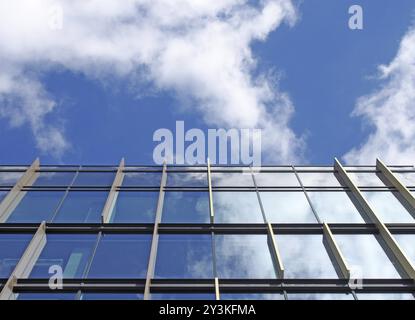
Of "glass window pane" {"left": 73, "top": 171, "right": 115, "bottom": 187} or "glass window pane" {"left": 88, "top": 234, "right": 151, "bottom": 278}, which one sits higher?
"glass window pane" {"left": 73, "top": 171, "right": 115, "bottom": 187}

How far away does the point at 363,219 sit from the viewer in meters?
15.6

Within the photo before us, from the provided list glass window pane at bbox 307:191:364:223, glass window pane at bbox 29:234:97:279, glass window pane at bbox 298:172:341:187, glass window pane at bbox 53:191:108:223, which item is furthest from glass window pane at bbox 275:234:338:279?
glass window pane at bbox 53:191:108:223

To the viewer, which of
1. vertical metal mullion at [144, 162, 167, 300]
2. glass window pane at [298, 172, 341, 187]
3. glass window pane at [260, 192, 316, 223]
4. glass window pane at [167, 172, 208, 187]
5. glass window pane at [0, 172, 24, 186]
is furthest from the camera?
glass window pane at [167, 172, 208, 187]

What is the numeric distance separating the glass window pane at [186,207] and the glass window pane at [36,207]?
3.82m

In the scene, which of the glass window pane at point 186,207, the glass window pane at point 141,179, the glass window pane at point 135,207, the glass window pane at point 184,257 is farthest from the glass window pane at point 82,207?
the glass window pane at point 184,257

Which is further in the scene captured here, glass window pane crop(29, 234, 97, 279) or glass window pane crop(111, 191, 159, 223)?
glass window pane crop(111, 191, 159, 223)

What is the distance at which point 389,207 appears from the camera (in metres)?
16.6

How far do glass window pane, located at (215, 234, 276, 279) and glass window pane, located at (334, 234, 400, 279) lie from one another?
2.14 metres

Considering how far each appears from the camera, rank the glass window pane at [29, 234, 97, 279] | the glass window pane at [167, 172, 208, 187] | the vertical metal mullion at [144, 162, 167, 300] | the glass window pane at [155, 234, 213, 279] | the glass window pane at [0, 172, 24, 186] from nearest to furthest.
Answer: the vertical metal mullion at [144, 162, 167, 300]
the glass window pane at [29, 234, 97, 279]
the glass window pane at [155, 234, 213, 279]
the glass window pane at [0, 172, 24, 186]
the glass window pane at [167, 172, 208, 187]

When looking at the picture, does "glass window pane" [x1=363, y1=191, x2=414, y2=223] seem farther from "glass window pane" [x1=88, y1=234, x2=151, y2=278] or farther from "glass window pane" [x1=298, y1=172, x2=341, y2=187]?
"glass window pane" [x1=88, y1=234, x2=151, y2=278]

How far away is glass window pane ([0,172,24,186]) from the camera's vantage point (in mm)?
18837

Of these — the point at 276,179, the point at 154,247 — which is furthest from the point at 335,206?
the point at 154,247

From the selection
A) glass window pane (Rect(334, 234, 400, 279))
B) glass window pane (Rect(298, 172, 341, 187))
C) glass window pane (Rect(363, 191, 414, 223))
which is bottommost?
glass window pane (Rect(334, 234, 400, 279))

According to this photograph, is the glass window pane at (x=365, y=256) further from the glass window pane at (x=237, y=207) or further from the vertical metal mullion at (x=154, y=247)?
the vertical metal mullion at (x=154, y=247)
